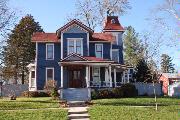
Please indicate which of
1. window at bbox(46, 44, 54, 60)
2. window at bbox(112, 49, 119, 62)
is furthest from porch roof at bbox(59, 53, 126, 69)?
window at bbox(112, 49, 119, 62)

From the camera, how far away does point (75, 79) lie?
121 ft

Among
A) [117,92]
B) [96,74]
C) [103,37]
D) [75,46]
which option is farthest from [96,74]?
[117,92]

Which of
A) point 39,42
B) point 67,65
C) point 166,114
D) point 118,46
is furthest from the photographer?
point 118,46

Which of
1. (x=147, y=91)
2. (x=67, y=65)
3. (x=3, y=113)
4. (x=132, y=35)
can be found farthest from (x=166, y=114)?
(x=132, y=35)

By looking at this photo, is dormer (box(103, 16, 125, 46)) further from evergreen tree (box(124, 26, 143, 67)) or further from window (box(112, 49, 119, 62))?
evergreen tree (box(124, 26, 143, 67))

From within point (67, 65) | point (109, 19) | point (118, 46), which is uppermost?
point (109, 19)

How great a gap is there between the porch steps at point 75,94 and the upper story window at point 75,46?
534 cm

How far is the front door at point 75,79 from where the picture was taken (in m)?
36.8

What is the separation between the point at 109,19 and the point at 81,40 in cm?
870

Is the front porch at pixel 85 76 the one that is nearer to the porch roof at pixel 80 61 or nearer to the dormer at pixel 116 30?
the porch roof at pixel 80 61

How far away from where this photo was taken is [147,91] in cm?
4325

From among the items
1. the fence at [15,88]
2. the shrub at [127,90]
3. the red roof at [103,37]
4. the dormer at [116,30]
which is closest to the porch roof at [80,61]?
the shrub at [127,90]

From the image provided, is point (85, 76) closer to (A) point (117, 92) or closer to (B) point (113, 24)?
(A) point (117, 92)

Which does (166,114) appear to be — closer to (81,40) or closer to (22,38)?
(81,40)
